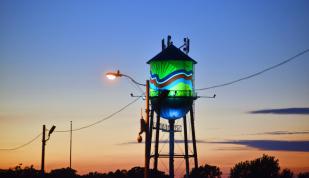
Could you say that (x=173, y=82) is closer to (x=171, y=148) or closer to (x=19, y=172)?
(x=171, y=148)

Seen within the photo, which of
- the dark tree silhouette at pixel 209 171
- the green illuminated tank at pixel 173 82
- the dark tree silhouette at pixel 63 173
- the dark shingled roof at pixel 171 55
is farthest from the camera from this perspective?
the dark tree silhouette at pixel 209 171

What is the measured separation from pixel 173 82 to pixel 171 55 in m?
2.78

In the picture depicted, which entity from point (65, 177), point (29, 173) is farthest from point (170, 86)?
point (65, 177)

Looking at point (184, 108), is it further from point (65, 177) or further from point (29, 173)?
point (65, 177)

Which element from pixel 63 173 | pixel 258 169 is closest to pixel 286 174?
pixel 258 169

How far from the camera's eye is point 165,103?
188ft

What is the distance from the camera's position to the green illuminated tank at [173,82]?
5709cm

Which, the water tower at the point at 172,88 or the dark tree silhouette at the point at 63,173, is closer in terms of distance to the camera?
the water tower at the point at 172,88

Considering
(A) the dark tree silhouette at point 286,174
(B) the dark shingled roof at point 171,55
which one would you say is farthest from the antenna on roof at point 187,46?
(A) the dark tree silhouette at point 286,174

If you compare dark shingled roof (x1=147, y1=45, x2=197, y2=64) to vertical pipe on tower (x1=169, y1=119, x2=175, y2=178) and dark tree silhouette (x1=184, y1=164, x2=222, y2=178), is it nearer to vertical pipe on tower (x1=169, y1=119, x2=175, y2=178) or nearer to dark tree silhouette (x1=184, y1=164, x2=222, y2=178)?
vertical pipe on tower (x1=169, y1=119, x2=175, y2=178)

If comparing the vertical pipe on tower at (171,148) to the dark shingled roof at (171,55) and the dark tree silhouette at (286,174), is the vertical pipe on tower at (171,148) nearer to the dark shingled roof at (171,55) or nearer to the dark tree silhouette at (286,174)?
the dark shingled roof at (171,55)

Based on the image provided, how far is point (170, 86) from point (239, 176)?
4983 centimetres

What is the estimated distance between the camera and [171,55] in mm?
58375

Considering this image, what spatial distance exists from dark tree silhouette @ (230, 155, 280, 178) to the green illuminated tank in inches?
1769
